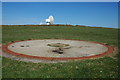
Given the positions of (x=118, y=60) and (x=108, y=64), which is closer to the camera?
(x=108, y=64)

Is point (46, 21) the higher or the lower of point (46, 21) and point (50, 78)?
the higher

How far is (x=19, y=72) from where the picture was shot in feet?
18.5

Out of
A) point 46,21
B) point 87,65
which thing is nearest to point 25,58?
point 87,65

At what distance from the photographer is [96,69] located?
595 cm

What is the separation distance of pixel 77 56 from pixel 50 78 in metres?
2.71

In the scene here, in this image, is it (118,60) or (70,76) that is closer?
(70,76)

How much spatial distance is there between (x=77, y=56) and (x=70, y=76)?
2322 millimetres

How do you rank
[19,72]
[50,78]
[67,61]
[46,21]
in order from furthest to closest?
[46,21] < [67,61] < [19,72] < [50,78]

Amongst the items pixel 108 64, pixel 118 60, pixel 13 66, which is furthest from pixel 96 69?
pixel 13 66

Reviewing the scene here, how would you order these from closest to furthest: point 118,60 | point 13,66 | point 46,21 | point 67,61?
point 13,66
point 67,61
point 118,60
point 46,21

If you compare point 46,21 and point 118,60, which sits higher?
point 46,21

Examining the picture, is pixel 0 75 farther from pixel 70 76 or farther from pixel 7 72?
pixel 70 76

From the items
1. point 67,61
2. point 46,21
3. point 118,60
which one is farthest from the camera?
point 46,21

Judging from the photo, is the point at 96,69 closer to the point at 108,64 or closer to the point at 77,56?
the point at 108,64
